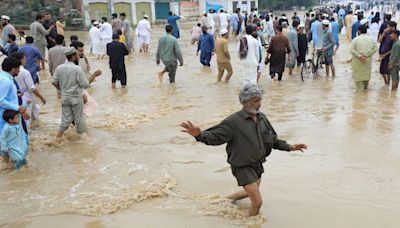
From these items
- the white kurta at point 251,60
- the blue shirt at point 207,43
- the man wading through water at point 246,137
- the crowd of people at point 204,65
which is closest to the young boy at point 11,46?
the crowd of people at point 204,65

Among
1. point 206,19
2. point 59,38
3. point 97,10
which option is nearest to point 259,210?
point 59,38

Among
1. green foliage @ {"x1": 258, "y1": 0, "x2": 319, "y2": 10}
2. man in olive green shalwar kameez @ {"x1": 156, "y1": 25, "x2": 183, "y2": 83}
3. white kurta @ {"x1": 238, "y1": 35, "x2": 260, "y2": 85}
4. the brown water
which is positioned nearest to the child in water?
the brown water

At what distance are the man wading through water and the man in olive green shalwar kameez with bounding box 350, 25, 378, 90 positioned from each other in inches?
248

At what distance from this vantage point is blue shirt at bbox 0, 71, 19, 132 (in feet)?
19.0

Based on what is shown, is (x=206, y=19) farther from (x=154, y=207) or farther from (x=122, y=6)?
(x=154, y=207)

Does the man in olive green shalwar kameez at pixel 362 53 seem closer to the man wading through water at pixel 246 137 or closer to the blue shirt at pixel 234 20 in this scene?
the man wading through water at pixel 246 137

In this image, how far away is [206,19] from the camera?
2144cm

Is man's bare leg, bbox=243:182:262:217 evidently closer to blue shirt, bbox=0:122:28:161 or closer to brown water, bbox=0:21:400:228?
brown water, bbox=0:21:400:228

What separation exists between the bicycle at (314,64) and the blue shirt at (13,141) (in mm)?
7850

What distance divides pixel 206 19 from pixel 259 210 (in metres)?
17.6

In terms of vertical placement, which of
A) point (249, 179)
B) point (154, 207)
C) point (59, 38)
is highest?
point (59, 38)

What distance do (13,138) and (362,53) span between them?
7.25 metres

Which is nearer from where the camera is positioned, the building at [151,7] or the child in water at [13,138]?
the child in water at [13,138]

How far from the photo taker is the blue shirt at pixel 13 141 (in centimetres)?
593
